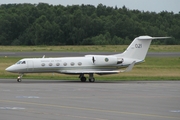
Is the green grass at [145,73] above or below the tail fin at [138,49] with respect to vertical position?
below

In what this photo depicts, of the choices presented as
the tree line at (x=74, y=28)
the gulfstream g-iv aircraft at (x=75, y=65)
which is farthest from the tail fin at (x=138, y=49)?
the tree line at (x=74, y=28)

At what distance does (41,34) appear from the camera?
120 metres

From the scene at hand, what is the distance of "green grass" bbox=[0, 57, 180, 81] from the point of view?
48.4 meters

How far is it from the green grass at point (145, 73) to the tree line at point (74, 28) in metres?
49.7
